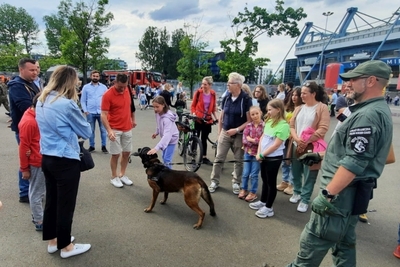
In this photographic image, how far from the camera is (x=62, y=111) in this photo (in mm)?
2334

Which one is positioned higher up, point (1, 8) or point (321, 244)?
point (1, 8)

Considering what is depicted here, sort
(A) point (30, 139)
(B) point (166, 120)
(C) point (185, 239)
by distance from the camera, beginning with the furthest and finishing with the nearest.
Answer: (B) point (166, 120) → (C) point (185, 239) → (A) point (30, 139)

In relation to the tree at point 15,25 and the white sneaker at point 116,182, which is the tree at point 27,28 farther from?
the white sneaker at point 116,182

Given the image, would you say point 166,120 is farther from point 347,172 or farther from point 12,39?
point 12,39

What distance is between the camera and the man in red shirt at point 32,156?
110 inches

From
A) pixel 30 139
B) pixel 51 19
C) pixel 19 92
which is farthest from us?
pixel 51 19

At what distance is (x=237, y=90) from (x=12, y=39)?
72.5m

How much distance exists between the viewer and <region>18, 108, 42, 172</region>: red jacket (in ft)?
9.18

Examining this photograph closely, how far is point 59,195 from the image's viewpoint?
2520mm

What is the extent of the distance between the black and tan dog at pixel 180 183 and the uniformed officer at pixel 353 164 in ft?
5.08

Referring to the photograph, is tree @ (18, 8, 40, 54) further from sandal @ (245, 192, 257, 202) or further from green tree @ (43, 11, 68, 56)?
sandal @ (245, 192, 257, 202)

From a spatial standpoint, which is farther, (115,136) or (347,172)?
(115,136)

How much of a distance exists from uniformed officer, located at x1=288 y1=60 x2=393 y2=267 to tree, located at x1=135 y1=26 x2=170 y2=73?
58.8 m

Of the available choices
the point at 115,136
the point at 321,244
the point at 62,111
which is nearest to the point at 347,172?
the point at 321,244
